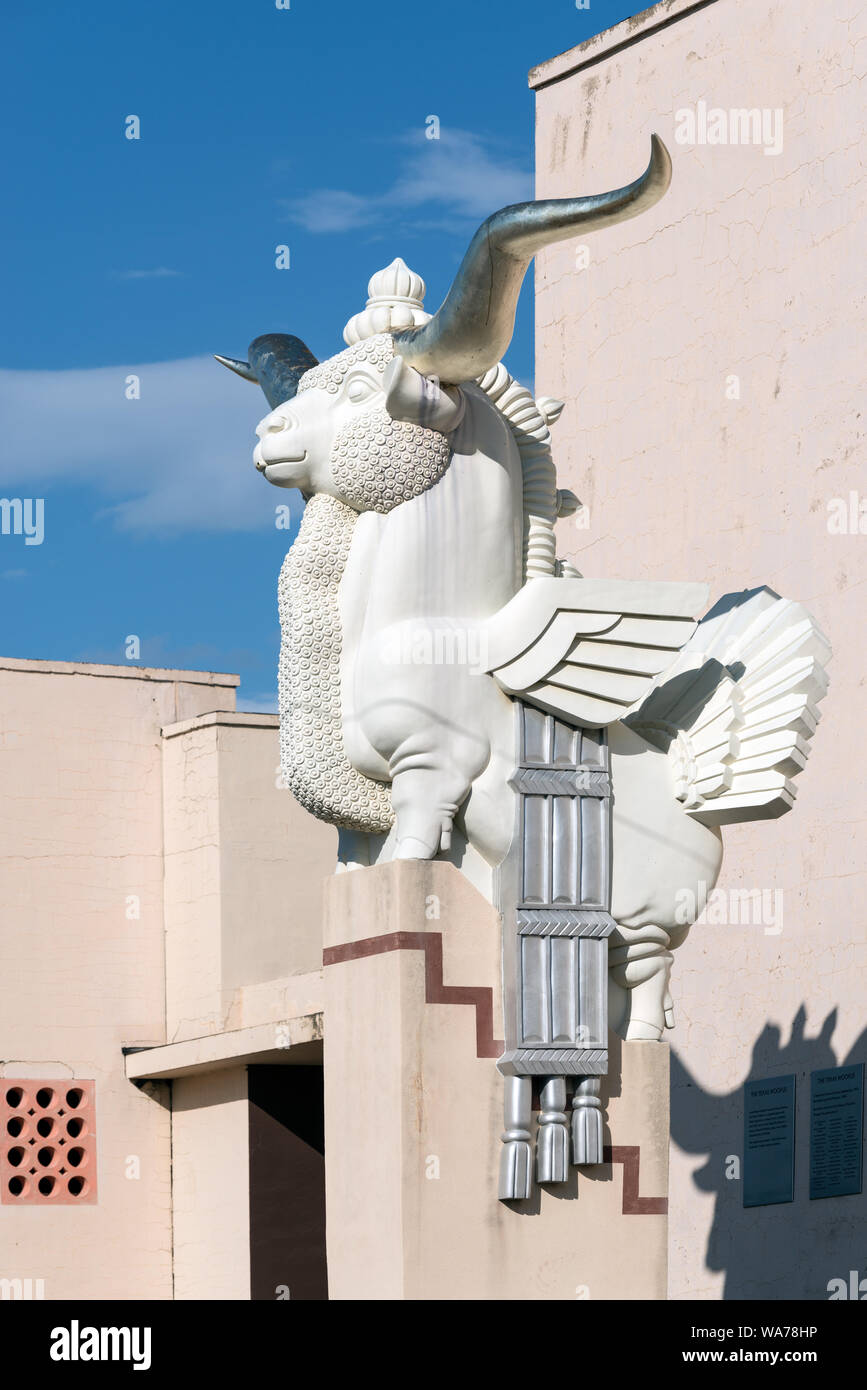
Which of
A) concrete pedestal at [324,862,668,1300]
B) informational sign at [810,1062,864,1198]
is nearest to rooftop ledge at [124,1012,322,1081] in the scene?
informational sign at [810,1062,864,1198]

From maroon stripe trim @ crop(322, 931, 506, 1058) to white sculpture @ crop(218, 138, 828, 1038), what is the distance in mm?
286

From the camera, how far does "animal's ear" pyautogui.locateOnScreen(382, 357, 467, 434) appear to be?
758 centimetres

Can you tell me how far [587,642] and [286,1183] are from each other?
19.4ft

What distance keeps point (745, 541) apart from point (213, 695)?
178 inches

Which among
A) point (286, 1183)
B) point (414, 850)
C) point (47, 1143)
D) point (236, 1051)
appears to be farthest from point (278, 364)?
point (47, 1143)

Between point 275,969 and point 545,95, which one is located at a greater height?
point 545,95

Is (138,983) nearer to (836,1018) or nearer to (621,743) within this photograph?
(836,1018)

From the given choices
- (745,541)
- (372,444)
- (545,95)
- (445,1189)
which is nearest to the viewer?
(445,1189)

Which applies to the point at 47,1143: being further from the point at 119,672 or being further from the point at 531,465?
the point at 531,465

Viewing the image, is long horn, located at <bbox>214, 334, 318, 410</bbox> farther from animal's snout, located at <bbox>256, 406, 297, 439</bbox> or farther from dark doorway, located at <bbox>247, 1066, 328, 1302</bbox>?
dark doorway, located at <bbox>247, 1066, 328, 1302</bbox>

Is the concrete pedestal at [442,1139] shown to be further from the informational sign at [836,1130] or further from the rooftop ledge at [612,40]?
the rooftop ledge at [612,40]

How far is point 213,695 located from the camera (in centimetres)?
1444

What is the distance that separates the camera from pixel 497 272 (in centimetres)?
729
